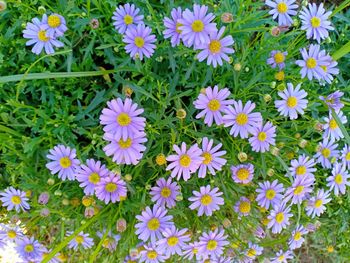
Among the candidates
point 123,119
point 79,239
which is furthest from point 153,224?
point 123,119

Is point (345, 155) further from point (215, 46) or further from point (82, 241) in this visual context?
point (82, 241)

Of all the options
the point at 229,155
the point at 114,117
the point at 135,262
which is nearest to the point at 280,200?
the point at 229,155

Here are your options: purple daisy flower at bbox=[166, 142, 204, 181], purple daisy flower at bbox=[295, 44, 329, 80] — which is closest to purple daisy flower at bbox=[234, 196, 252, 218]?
purple daisy flower at bbox=[166, 142, 204, 181]

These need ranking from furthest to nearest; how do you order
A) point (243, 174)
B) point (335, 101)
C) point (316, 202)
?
1. point (316, 202)
2. point (335, 101)
3. point (243, 174)

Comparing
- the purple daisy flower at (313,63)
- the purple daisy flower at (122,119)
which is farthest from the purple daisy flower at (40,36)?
the purple daisy flower at (313,63)

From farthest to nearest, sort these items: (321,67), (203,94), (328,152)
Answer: (328,152), (321,67), (203,94)

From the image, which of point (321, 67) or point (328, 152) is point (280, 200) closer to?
point (328, 152)
